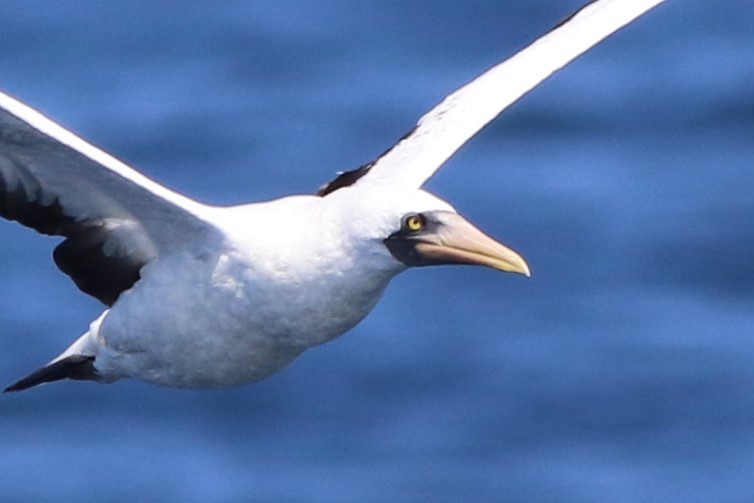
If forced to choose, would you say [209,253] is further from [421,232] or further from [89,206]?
[421,232]

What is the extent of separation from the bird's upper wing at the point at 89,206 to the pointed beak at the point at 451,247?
107 cm

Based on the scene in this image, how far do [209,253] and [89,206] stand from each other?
71cm

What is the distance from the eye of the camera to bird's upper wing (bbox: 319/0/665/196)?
13953 millimetres

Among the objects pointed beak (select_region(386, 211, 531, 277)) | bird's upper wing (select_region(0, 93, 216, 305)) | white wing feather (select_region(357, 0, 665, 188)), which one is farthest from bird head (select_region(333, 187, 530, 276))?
white wing feather (select_region(357, 0, 665, 188))

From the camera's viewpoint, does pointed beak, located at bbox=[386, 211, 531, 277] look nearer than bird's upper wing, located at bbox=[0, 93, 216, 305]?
Yes

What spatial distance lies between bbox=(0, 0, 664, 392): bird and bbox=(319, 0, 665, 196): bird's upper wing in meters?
0.03

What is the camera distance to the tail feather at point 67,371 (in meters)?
13.7

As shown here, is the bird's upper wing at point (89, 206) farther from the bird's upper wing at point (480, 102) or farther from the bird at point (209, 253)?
the bird's upper wing at point (480, 102)

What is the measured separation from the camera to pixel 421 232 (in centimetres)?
1216

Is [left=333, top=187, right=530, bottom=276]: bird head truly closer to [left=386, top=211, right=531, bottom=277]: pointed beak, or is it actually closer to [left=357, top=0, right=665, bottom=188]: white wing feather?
[left=386, top=211, right=531, bottom=277]: pointed beak

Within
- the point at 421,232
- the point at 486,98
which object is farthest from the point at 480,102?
the point at 421,232

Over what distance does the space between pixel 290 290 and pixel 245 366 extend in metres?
0.64

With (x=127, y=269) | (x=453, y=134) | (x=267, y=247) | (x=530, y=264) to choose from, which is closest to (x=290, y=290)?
(x=267, y=247)

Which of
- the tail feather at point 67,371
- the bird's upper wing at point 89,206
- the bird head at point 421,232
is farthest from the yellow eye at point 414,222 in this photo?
the tail feather at point 67,371
